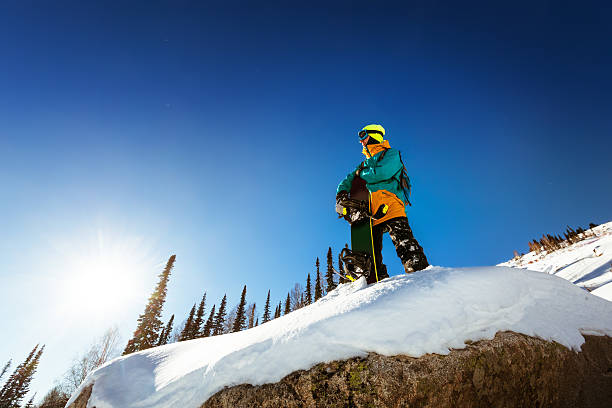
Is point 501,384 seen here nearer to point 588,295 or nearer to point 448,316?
point 448,316

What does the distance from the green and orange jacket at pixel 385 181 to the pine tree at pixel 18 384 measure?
172ft

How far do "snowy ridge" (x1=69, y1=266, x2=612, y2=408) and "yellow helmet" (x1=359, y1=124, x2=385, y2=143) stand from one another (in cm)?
249

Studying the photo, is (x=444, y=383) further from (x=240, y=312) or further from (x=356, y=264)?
(x=240, y=312)

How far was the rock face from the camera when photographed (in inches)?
50.6

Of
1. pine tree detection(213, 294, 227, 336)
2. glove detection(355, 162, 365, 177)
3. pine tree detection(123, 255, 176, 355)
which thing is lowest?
glove detection(355, 162, 365, 177)

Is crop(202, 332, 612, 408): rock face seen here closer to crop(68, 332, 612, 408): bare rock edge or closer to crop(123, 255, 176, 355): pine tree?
crop(68, 332, 612, 408): bare rock edge

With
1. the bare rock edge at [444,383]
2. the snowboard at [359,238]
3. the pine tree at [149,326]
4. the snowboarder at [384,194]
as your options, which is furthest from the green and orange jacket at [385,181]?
the pine tree at [149,326]

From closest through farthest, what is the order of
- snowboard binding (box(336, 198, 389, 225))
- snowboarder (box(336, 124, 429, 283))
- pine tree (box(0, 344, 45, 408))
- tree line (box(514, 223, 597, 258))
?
snowboarder (box(336, 124, 429, 283)), snowboard binding (box(336, 198, 389, 225)), tree line (box(514, 223, 597, 258)), pine tree (box(0, 344, 45, 408))

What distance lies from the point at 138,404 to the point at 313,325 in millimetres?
1192

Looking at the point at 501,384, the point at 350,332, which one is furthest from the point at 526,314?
the point at 350,332

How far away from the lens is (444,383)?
1339 millimetres

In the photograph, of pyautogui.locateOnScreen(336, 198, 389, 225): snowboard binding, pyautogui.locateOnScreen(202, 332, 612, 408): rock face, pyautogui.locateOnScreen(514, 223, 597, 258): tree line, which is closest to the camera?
pyautogui.locateOnScreen(202, 332, 612, 408): rock face

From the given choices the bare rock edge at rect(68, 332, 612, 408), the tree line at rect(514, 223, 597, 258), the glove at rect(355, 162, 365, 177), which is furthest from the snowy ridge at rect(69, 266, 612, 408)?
the tree line at rect(514, 223, 597, 258)

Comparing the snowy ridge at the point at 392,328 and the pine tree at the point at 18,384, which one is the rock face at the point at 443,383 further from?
the pine tree at the point at 18,384
